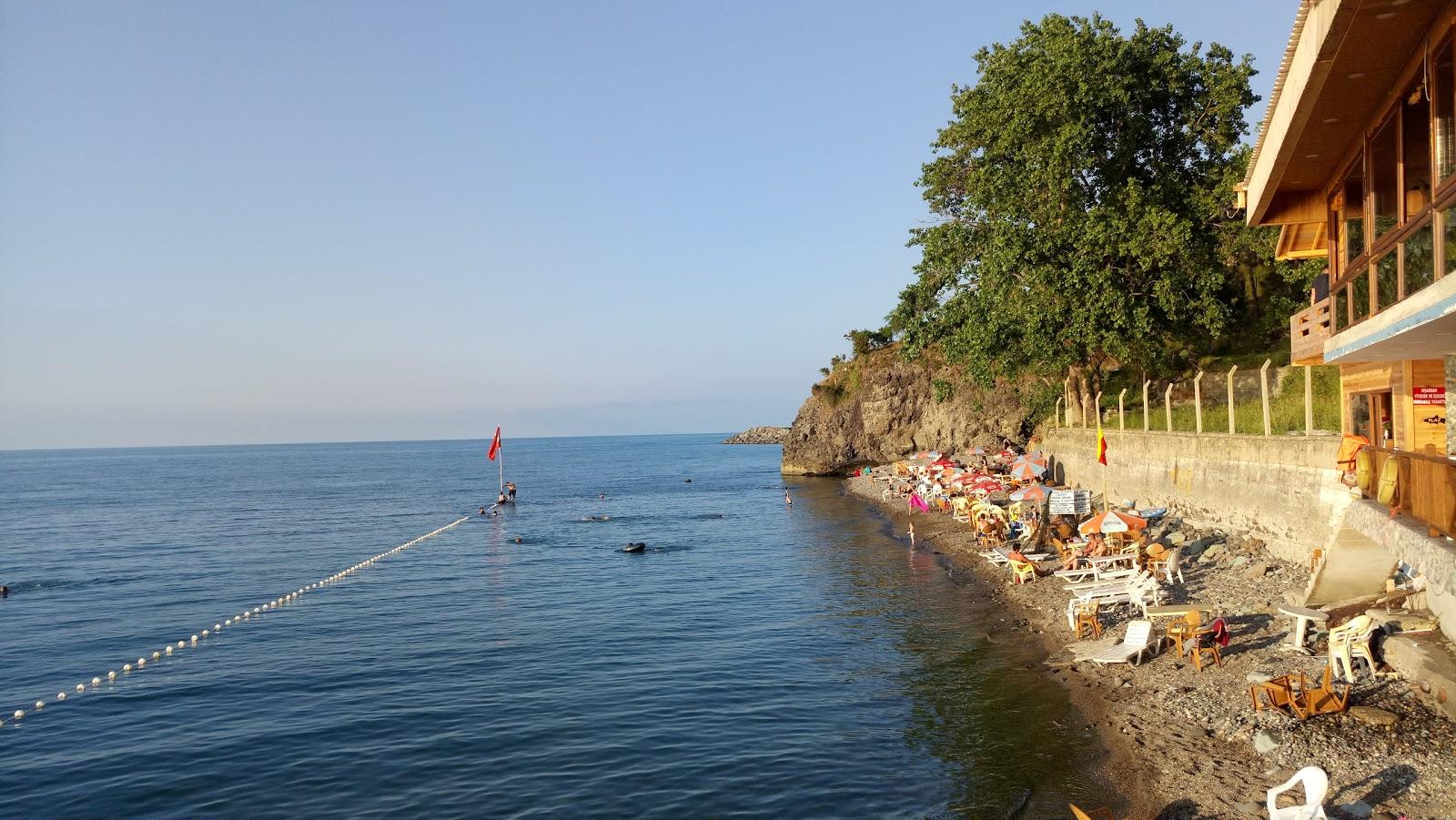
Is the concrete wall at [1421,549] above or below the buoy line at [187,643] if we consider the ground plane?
above

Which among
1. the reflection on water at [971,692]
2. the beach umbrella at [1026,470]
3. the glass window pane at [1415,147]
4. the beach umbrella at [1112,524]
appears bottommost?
the reflection on water at [971,692]

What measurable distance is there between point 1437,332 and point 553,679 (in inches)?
675

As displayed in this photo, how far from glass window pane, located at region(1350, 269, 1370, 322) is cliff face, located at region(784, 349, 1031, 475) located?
35.8 metres

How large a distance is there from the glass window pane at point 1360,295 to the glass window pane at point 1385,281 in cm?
47

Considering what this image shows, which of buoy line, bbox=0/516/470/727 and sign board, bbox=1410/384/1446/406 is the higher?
sign board, bbox=1410/384/1446/406

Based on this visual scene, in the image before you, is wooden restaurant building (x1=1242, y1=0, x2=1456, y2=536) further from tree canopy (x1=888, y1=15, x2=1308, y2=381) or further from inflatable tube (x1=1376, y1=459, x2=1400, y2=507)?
tree canopy (x1=888, y1=15, x2=1308, y2=381)

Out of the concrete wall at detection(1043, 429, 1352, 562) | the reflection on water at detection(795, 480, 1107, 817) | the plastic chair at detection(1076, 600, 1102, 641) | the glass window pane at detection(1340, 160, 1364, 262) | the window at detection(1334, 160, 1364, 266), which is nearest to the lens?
the glass window pane at detection(1340, 160, 1364, 262)

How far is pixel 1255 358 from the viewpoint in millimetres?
36719

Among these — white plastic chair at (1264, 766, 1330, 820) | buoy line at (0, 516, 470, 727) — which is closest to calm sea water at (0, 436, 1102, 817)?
buoy line at (0, 516, 470, 727)

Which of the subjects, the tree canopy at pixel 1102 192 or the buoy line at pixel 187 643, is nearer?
the buoy line at pixel 187 643

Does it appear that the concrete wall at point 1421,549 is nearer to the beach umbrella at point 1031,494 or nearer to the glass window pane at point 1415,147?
the glass window pane at point 1415,147

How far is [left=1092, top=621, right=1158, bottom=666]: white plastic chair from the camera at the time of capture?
16094 millimetres

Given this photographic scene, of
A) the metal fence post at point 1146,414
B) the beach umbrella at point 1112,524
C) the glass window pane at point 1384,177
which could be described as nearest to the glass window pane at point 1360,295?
the glass window pane at point 1384,177

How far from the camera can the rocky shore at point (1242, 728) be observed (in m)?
10.2
